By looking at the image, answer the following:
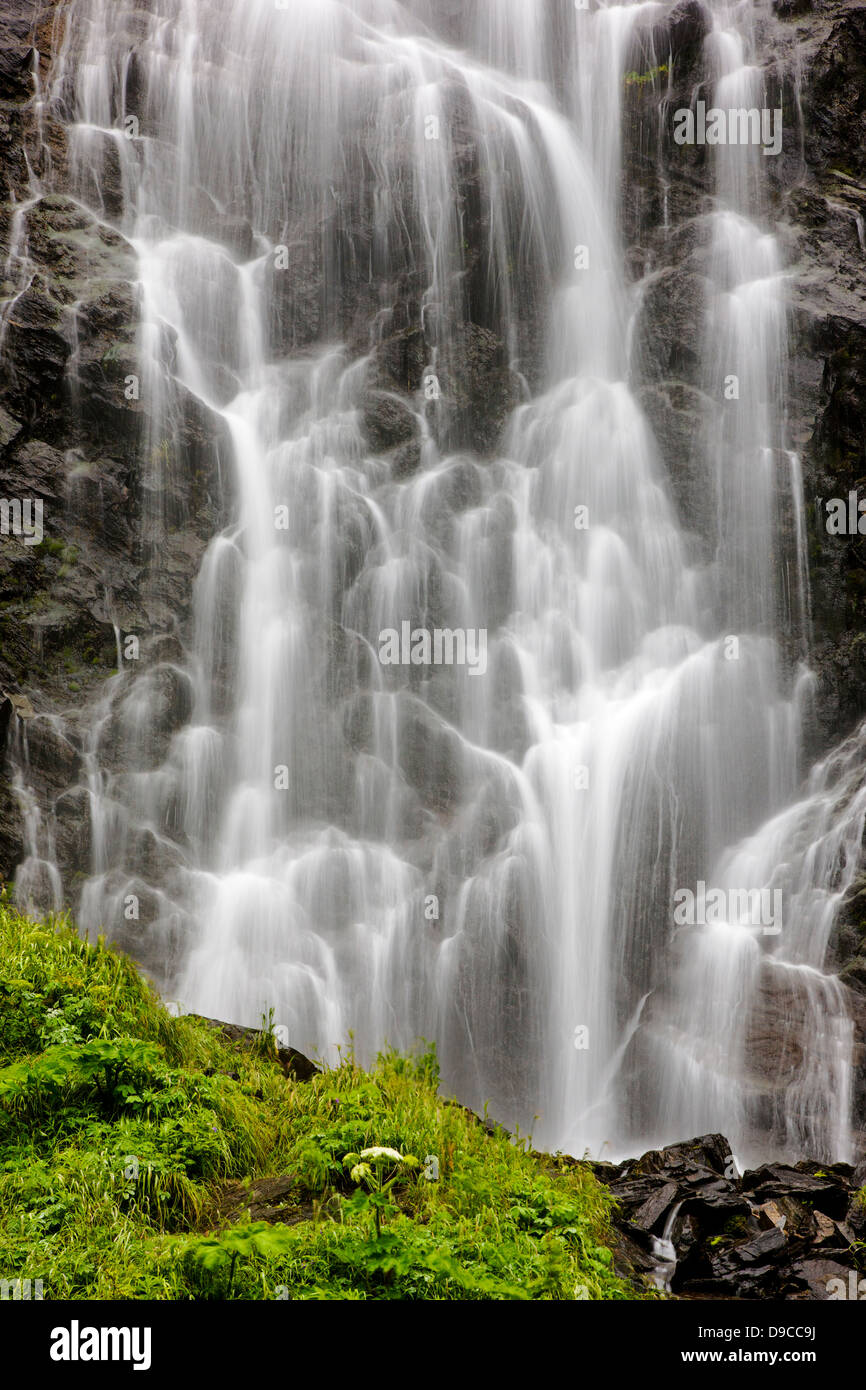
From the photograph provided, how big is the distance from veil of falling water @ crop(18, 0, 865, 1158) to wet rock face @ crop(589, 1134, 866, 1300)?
118 inches

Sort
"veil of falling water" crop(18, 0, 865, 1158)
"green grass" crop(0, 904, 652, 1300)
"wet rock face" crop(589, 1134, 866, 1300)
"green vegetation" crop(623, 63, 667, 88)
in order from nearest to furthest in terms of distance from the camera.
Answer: "green grass" crop(0, 904, 652, 1300), "wet rock face" crop(589, 1134, 866, 1300), "veil of falling water" crop(18, 0, 865, 1158), "green vegetation" crop(623, 63, 667, 88)

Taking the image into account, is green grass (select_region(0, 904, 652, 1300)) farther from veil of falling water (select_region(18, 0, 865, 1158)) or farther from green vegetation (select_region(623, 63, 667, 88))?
green vegetation (select_region(623, 63, 667, 88))

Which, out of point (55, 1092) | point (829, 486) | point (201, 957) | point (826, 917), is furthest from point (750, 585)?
point (55, 1092)

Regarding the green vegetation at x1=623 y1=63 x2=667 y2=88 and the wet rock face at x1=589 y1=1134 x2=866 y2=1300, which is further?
the green vegetation at x1=623 y1=63 x2=667 y2=88

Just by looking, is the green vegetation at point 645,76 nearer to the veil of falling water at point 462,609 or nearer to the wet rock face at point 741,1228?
the veil of falling water at point 462,609

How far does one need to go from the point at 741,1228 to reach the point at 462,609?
9.07 metres

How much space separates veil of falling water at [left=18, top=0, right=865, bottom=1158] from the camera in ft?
42.2

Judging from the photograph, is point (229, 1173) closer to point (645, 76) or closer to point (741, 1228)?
point (741, 1228)

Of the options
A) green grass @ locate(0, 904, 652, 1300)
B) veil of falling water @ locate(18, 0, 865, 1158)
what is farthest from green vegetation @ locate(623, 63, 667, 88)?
green grass @ locate(0, 904, 652, 1300)

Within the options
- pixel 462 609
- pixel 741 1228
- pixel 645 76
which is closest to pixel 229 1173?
pixel 741 1228

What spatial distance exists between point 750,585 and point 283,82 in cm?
1150

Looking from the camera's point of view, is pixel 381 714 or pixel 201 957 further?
pixel 381 714

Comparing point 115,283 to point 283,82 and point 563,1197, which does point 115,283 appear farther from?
point 563,1197

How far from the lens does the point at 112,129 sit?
17188 millimetres
